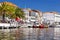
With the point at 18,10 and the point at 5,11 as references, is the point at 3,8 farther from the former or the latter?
the point at 18,10

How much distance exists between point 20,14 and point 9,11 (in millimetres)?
23471

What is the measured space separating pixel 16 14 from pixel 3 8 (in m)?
23.5

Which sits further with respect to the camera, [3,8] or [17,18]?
→ [17,18]

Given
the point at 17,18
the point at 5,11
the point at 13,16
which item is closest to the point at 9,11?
the point at 5,11

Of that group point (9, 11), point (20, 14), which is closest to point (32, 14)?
point (20, 14)

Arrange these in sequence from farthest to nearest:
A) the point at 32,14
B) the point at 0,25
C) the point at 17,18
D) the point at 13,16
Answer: the point at 32,14 < the point at 17,18 < the point at 13,16 < the point at 0,25

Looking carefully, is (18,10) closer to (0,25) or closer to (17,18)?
(17,18)

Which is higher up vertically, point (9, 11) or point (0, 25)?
point (9, 11)

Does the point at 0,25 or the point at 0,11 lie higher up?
the point at 0,11

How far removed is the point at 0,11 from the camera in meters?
92.5

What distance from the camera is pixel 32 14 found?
643ft

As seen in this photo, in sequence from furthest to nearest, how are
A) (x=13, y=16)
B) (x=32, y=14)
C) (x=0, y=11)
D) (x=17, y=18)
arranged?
1. (x=32, y=14)
2. (x=17, y=18)
3. (x=13, y=16)
4. (x=0, y=11)

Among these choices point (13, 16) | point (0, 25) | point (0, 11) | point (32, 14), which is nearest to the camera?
point (0, 25)

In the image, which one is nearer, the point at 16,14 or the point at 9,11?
the point at 9,11
